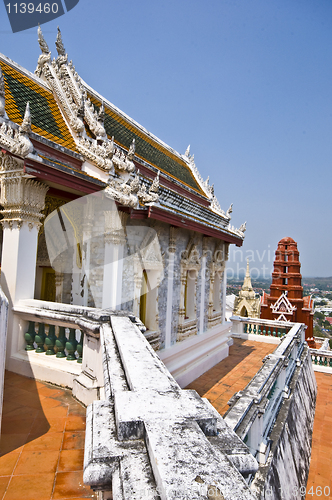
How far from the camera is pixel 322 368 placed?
491 inches

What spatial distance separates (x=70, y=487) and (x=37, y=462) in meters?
0.41

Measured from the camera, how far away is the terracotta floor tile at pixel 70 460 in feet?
7.59

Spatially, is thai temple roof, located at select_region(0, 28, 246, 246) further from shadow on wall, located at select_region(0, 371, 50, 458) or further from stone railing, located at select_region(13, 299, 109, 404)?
shadow on wall, located at select_region(0, 371, 50, 458)

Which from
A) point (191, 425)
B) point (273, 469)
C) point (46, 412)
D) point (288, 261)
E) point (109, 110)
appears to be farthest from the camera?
point (288, 261)

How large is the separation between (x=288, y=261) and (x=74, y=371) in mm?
18020

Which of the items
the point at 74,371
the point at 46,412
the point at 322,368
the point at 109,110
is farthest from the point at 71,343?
the point at 322,368

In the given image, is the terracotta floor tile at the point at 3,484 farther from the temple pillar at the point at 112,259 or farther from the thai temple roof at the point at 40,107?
the thai temple roof at the point at 40,107

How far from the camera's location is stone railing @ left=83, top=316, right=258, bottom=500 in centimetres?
98

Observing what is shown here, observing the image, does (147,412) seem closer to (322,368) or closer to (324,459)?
(324,459)

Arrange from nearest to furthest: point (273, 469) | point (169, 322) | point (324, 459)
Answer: point (273, 469) < point (324, 459) < point (169, 322)

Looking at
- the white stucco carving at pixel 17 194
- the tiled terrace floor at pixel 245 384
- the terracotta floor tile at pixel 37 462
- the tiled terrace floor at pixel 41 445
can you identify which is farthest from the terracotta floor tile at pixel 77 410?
the tiled terrace floor at pixel 245 384

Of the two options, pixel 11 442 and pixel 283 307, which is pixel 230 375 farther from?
pixel 283 307

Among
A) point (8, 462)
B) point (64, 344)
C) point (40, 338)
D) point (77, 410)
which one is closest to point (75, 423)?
point (77, 410)

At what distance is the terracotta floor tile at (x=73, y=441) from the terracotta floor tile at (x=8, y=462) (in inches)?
14.4
